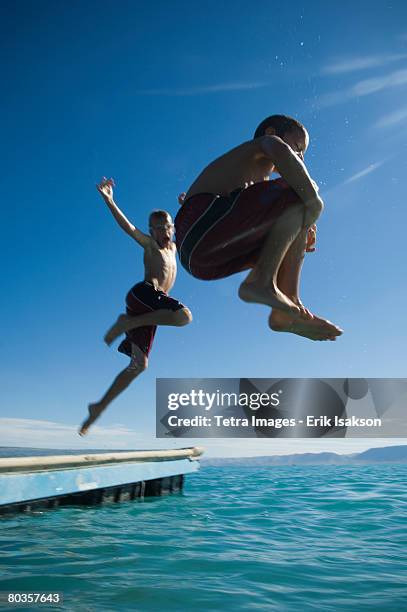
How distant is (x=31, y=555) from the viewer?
6629 millimetres

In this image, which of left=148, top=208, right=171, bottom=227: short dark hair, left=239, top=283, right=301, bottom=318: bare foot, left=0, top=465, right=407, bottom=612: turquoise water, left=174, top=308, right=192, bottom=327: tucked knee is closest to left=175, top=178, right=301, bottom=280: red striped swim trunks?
left=239, top=283, right=301, bottom=318: bare foot

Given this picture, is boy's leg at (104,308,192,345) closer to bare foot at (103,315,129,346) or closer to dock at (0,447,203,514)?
bare foot at (103,315,129,346)

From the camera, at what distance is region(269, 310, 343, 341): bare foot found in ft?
8.75

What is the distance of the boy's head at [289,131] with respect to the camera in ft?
8.22

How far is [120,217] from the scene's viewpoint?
175 inches

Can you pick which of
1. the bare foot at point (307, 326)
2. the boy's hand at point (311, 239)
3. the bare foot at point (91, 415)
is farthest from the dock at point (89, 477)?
the boy's hand at point (311, 239)

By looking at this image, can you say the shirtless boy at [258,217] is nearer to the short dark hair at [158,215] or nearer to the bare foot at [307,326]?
the bare foot at [307,326]

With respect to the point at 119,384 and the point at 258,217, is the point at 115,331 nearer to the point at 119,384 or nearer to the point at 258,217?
the point at 119,384

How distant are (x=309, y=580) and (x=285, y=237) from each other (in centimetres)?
476

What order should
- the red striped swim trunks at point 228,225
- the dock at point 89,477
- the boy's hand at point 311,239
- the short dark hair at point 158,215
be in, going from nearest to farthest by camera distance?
1. the red striped swim trunks at point 228,225
2. the boy's hand at point 311,239
3. the short dark hair at point 158,215
4. the dock at point 89,477

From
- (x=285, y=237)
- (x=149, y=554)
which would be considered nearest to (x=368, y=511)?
(x=149, y=554)

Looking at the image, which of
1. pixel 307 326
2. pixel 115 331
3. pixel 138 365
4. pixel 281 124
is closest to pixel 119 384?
pixel 138 365

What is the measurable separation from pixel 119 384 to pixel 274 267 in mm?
2381

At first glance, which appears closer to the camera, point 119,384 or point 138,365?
point 138,365
